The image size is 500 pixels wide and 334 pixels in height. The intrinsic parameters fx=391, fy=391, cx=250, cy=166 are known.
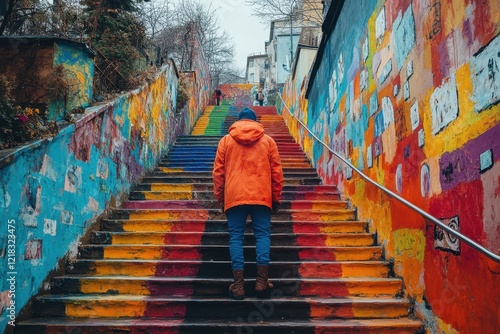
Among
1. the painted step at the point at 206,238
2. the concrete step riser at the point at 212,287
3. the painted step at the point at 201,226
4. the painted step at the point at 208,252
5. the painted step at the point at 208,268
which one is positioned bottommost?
the concrete step riser at the point at 212,287

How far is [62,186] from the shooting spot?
153 inches

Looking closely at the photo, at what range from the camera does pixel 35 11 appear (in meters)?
6.86

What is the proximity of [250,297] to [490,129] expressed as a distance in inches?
92.6

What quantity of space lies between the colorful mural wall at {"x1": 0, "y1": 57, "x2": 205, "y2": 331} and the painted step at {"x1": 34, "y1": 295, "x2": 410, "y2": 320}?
1.16 ft

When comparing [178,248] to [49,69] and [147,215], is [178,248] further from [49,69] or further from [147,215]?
[49,69]

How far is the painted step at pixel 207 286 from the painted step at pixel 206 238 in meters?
0.78

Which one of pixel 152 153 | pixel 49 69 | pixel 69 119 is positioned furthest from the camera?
pixel 152 153

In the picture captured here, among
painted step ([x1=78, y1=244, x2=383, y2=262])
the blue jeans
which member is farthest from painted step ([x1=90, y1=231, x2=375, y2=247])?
the blue jeans

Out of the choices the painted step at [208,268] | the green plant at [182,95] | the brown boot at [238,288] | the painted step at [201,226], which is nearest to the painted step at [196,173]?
the painted step at [201,226]

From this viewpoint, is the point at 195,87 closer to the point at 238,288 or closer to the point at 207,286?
the point at 207,286

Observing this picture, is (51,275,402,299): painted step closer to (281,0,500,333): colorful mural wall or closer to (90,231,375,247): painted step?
(281,0,500,333): colorful mural wall

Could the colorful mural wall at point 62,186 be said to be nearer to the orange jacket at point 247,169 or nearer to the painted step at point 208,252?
the painted step at point 208,252

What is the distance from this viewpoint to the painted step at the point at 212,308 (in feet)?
11.1

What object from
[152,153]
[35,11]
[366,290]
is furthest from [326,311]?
[35,11]
